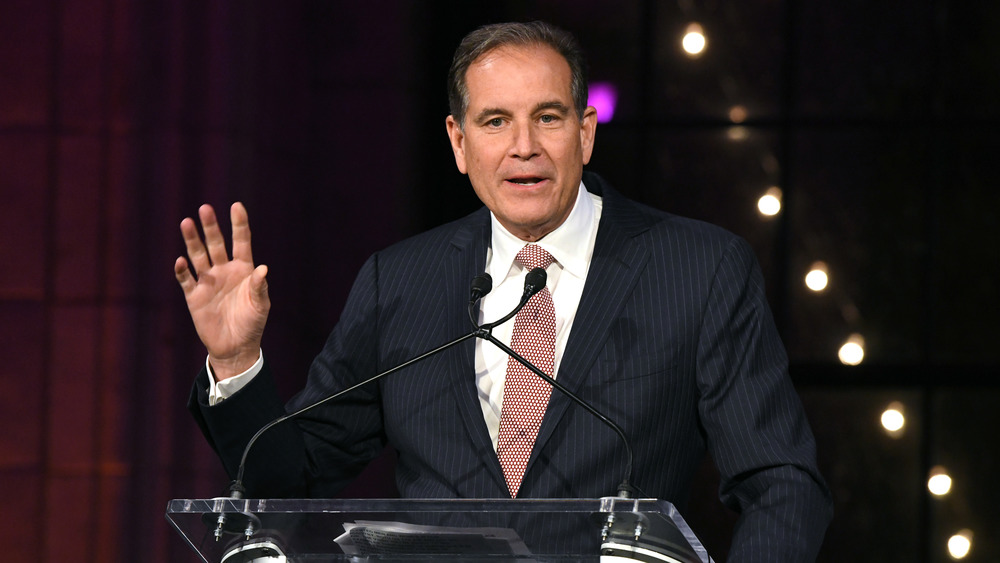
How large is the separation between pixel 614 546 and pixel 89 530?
7.17 feet

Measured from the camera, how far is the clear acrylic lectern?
1.34m

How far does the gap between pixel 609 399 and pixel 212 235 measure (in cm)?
65

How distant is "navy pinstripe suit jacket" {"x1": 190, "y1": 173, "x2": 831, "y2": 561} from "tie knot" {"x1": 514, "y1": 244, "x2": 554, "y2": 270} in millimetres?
86

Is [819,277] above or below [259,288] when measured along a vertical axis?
above

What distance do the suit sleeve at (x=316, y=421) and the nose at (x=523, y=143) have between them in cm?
39

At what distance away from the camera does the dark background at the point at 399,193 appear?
3.17 m

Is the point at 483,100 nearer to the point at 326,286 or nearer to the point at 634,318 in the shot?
the point at 634,318

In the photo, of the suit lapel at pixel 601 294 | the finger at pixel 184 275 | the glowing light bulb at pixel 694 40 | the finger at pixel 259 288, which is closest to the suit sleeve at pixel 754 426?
the suit lapel at pixel 601 294

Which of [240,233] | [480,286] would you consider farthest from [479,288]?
[240,233]

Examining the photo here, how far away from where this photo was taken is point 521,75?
2018mm

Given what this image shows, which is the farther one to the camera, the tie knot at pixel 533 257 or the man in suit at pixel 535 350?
the tie knot at pixel 533 257

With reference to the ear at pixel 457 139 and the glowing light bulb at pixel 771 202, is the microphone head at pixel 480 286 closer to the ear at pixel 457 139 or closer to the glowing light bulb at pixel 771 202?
the ear at pixel 457 139

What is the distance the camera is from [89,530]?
318cm

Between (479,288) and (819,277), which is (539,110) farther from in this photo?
(819,277)
